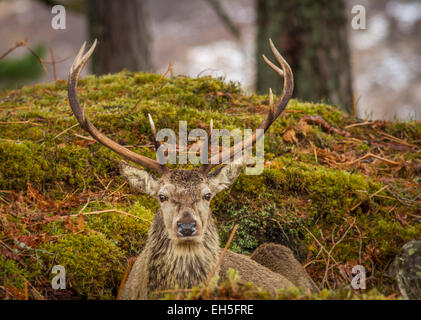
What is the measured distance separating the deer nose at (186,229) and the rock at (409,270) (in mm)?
2275

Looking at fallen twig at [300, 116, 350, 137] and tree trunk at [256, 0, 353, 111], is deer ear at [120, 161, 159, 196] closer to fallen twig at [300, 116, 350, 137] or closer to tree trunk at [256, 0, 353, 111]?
fallen twig at [300, 116, 350, 137]

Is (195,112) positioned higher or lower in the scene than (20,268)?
higher

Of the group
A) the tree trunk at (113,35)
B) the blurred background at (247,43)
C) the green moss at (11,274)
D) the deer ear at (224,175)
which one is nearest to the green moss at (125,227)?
the green moss at (11,274)

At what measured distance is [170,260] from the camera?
4.47 m

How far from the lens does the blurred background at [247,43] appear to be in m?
10.2

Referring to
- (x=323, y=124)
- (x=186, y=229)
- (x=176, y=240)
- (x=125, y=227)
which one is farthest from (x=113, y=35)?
(x=186, y=229)

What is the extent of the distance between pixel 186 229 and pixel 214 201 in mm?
1709

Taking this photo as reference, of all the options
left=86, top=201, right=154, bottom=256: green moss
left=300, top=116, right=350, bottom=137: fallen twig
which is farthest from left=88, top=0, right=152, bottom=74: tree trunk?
left=86, top=201, right=154, bottom=256: green moss

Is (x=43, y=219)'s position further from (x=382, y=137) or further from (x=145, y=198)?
(x=382, y=137)

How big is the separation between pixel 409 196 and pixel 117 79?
4.65 m

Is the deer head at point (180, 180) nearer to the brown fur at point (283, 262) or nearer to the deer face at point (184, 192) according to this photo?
the deer face at point (184, 192)

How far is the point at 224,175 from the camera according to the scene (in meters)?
4.81

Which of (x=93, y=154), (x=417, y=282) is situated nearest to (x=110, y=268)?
(x=93, y=154)

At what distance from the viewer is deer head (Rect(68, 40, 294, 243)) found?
430 centimetres
